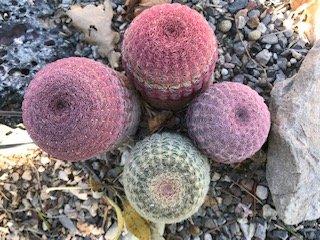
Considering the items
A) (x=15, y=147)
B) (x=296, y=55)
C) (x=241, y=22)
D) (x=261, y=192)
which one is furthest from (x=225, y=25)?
(x=15, y=147)

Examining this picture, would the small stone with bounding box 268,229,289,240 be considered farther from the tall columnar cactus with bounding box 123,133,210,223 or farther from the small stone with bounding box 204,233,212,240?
the tall columnar cactus with bounding box 123,133,210,223

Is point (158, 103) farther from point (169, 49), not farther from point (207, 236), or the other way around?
point (207, 236)

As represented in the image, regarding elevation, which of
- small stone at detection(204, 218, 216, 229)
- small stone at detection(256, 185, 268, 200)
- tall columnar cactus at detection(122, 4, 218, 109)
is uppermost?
tall columnar cactus at detection(122, 4, 218, 109)

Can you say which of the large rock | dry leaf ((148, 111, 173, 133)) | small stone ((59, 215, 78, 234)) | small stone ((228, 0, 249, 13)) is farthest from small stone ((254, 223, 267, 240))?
small stone ((228, 0, 249, 13))

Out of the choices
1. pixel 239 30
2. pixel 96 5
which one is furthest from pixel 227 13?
pixel 96 5

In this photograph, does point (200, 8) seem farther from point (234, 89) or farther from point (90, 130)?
point (90, 130)

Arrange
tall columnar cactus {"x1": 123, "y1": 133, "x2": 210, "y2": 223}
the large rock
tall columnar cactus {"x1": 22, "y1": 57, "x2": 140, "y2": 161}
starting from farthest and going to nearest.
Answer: the large rock, tall columnar cactus {"x1": 123, "y1": 133, "x2": 210, "y2": 223}, tall columnar cactus {"x1": 22, "y1": 57, "x2": 140, "y2": 161}

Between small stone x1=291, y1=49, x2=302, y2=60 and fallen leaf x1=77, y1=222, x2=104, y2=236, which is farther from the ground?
small stone x1=291, y1=49, x2=302, y2=60
